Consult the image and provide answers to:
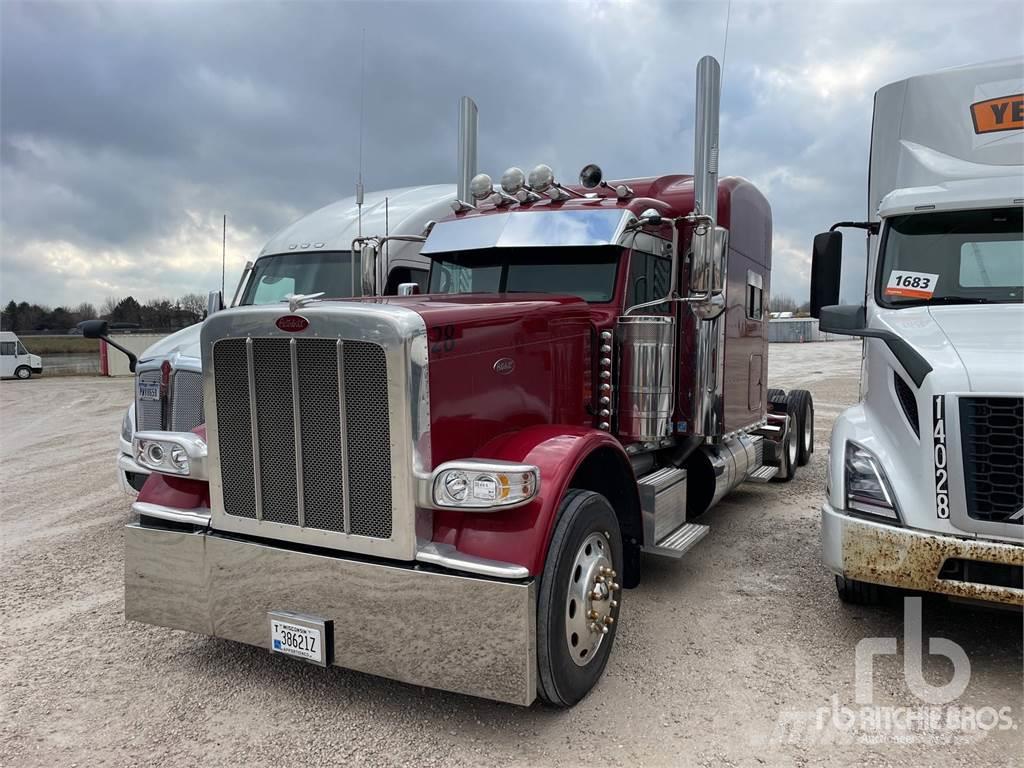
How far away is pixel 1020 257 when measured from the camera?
4422mm

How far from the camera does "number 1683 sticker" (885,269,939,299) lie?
4.54m

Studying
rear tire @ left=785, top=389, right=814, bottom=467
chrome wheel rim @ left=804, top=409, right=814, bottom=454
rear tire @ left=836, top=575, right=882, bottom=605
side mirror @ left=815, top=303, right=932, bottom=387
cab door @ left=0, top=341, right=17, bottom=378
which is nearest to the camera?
side mirror @ left=815, top=303, right=932, bottom=387

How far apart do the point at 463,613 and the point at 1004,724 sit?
97.3 inches

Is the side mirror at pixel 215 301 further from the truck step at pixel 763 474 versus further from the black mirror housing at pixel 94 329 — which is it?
the truck step at pixel 763 474

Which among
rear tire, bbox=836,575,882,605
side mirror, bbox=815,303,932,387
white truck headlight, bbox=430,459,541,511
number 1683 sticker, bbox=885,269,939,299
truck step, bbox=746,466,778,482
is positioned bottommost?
rear tire, bbox=836,575,882,605

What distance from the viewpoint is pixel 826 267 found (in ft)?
16.8

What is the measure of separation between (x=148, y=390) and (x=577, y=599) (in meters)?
4.77

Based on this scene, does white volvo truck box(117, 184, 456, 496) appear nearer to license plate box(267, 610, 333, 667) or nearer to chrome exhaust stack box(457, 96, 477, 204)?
chrome exhaust stack box(457, 96, 477, 204)

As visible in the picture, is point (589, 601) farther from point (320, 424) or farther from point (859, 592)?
point (859, 592)

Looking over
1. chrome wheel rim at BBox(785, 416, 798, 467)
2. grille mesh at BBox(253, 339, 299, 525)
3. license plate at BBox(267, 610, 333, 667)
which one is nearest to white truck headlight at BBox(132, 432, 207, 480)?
grille mesh at BBox(253, 339, 299, 525)

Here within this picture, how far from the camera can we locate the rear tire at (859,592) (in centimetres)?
423

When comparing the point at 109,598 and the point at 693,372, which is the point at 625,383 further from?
the point at 109,598

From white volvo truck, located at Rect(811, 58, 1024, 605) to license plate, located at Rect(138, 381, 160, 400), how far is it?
17.7ft

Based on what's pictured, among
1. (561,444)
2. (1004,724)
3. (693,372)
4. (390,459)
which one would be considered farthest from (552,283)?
(1004,724)
